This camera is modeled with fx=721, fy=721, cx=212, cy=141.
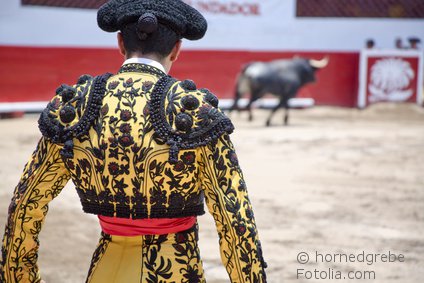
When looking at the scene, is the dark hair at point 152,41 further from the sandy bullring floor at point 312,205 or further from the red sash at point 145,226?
the sandy bullring floor at point 312,205

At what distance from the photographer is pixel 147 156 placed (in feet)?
4.22

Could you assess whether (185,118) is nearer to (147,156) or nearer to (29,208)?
(147,156)

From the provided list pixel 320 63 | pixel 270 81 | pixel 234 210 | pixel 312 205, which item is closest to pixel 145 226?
pixel 234 210

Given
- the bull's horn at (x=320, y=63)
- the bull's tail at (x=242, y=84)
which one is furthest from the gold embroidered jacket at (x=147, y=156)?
the bull's horn at (x=320, y=63)

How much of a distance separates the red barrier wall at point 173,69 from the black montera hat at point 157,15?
29.7ft

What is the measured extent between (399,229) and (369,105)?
29.0 feet

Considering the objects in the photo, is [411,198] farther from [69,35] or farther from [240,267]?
[69,35]

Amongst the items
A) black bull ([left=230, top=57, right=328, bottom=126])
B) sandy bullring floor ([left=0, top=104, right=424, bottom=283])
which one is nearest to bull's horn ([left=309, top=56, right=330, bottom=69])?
black bull ([left=230, top=57, right=328, bottom=126])

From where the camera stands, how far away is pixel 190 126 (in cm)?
127

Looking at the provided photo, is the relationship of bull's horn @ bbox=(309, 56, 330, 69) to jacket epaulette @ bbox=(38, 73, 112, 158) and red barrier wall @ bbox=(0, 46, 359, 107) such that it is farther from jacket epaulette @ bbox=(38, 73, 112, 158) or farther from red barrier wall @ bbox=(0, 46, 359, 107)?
jacket epaulette @ bbox=(38, 73, 112, 158)

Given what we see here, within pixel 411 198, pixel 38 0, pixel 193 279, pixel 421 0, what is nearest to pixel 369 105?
pixel 421 0

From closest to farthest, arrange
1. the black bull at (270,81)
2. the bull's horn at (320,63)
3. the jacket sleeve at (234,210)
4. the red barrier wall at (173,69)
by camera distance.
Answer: the jacket sleeve at (234,210) → the red barrier wall at (173,69) → the black bull at (270,81) → the bull's horn at (320,63)

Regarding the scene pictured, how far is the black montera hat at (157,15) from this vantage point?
4.27ft

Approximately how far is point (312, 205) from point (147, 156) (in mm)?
3745
